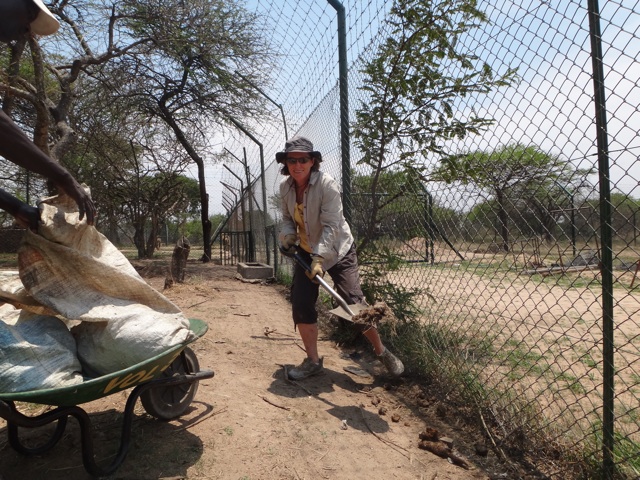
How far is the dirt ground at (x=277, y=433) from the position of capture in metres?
2.38

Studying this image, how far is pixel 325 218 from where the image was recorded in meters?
3.49

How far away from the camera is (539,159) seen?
2.32 m

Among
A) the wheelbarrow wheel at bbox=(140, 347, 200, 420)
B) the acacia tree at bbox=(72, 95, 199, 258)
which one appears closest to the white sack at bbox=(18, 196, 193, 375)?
the wheelbarrow wheel at bbox=(140, 347, 200, 420)

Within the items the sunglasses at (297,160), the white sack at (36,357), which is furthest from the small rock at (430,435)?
the sunglasses at (297,160)

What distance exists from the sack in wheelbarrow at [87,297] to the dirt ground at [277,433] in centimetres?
61

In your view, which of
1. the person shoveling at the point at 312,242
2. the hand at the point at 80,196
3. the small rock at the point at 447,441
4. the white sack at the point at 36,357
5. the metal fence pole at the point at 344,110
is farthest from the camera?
the metal fence pole at the point at 344,110

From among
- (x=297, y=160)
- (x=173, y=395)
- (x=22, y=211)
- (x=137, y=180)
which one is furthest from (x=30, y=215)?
(x=137, y=180)

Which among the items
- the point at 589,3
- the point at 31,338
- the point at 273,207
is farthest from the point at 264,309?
the point at 589,3

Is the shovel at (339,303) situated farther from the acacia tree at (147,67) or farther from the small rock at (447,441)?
the acacia tree at (147,67)

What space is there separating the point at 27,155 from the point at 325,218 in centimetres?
196

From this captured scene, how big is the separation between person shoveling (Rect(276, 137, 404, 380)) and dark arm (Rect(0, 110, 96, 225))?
164 centimetres

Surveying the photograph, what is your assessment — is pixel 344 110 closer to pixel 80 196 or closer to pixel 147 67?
pixel 80 196

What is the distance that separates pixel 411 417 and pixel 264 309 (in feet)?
11.6

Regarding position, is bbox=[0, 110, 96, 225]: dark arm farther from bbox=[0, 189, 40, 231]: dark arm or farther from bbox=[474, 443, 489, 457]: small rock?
bbox=[474, 443, 489, 457]: small rock
